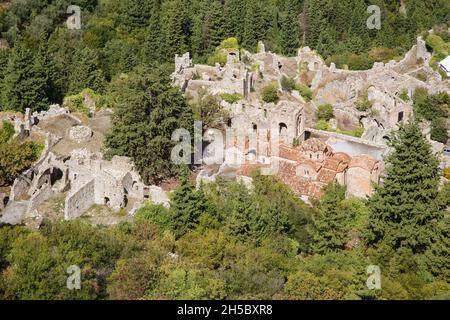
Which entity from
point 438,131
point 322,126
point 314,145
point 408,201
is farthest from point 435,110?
point 408,201

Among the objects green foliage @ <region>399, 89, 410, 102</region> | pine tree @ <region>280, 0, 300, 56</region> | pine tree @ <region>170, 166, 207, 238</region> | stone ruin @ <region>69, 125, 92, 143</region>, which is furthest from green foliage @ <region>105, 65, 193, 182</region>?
pine tree @ <region>280, 0, 300, 56</region>

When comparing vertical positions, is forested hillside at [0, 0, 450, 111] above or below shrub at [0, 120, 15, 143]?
below

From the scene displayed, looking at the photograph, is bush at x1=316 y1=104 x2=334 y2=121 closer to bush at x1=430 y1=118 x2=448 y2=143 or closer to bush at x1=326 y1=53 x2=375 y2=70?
bush at x1=430 y1=118 x2=448 y2=143

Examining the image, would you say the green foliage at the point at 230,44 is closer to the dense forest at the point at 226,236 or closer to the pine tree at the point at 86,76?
the pine tree at the point at 86,76

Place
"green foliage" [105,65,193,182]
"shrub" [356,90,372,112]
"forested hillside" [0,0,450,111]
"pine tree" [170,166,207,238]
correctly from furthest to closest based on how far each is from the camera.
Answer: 1. "forested hillside" [0,0,450,111]
2. "shrub" [356,90,372,112]
3. "green foliage" [105,65,193,182]
4. "pine tree" [170,166,207,238]

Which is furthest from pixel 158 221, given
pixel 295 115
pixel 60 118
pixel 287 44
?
pixel 287 44
